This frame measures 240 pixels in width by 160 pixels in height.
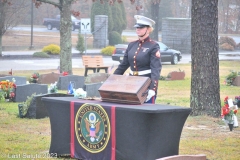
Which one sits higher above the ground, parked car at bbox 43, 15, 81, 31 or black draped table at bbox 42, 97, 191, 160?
parked car at bbox 43, 15, 81, 31

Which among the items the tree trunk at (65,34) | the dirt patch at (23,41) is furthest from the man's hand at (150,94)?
the dirt patch at (23,41)

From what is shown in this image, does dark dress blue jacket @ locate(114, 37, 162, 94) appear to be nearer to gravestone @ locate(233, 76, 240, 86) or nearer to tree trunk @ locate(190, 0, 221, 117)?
tree trunk @ locate(190, 0, 221, 117)

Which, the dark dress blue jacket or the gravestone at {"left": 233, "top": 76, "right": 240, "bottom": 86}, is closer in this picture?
the dark dress blue jacket

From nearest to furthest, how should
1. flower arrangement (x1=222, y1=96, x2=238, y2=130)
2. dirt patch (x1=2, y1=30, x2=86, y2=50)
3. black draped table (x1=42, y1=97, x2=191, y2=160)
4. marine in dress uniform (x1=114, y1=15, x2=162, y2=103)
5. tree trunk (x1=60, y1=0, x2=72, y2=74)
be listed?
black draped table (x1=42, y1=97, x2=191, y2=160) → marine in dress uniform (x1=114, y1=15, x2=162, y2=103) → flower arrangement (x1=222, y1=96, x2=238, y2=130) → tree trunk (x1=60, y1=0, x2=72, y2=74) → dirt patch (x1=2, y1=30, x2=86, y2=50)

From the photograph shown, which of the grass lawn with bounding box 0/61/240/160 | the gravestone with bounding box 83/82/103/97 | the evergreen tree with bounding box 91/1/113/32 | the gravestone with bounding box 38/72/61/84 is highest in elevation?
the evergreen tree with bounding box 91/1/113/32

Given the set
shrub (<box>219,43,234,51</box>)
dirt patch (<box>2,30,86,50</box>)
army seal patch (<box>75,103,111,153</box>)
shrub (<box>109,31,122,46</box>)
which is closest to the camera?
army seal patch (<box>75,103,111,153</box>)

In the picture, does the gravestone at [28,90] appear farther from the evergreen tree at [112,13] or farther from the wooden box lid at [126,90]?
the evergreen tree at [112,13]

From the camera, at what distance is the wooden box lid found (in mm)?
6660

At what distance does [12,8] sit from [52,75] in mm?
16033

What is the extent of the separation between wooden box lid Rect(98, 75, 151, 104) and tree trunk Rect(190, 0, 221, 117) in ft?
14.5

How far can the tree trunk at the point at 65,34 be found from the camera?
65.6 feet

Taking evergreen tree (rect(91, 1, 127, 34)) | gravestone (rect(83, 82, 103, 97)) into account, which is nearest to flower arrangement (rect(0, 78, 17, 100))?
gravestone (rect(83, 82, 103, 97))

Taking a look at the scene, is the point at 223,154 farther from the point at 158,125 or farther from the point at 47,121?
the point at 47,121

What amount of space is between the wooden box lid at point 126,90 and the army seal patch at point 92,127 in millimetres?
215
